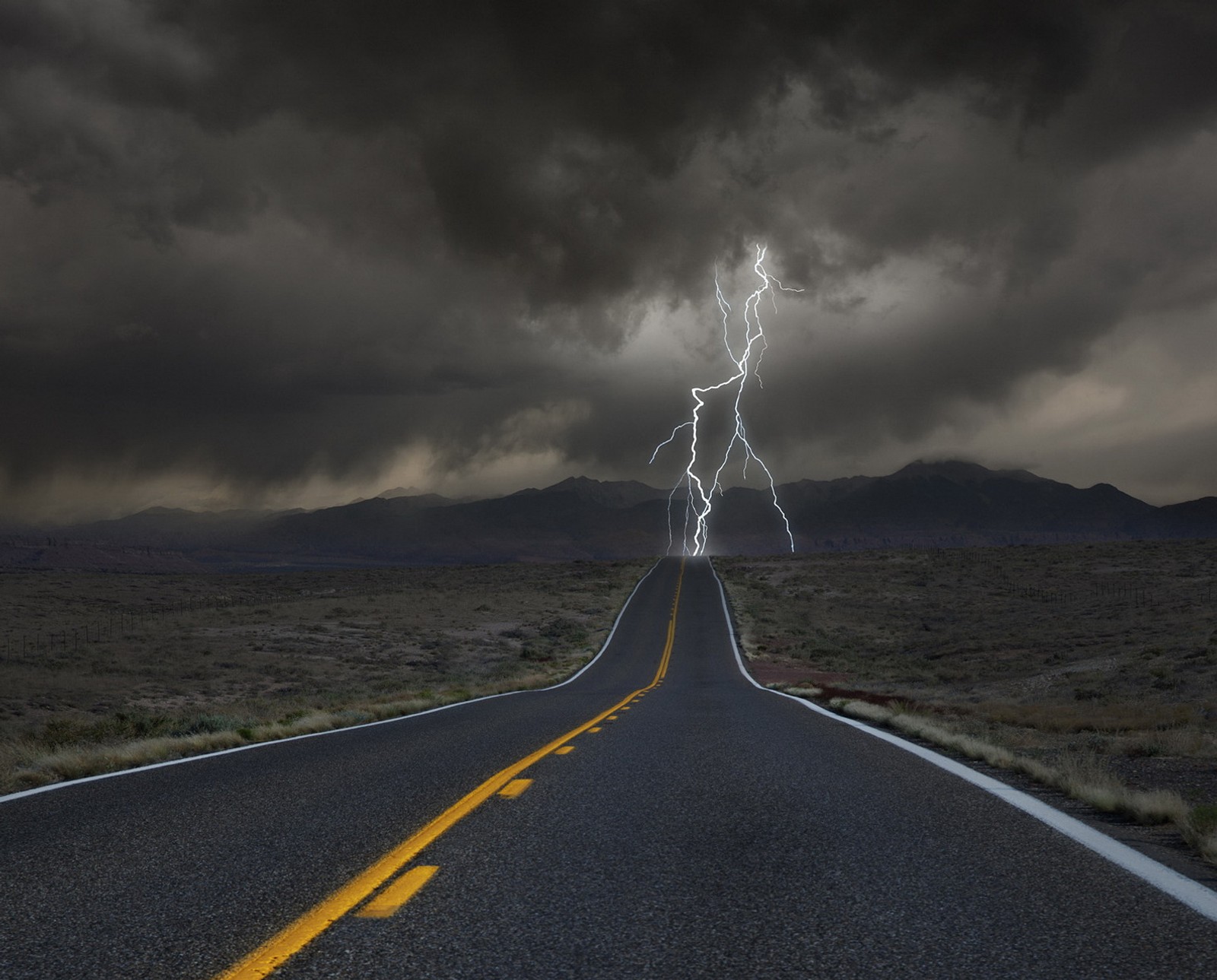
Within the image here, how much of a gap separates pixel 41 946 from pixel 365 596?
6716 centimetres

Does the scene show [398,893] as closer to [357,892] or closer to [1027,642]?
[357,892]

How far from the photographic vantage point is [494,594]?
72.5 metres

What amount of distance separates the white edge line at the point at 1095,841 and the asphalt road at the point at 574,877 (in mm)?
97

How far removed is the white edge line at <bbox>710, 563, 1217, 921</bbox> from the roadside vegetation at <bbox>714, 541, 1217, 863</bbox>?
453 mm

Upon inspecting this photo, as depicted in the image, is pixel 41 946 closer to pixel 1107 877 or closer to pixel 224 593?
pixel 1107 877

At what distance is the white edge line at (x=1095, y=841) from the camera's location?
165 inches

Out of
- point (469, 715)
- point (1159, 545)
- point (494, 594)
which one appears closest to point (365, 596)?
point (494, 594)

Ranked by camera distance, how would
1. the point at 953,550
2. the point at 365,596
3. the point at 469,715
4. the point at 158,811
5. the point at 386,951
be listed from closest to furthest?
the point at 386,951
the point at 158,811
the point at 469,715
the point at 365,596
the point at 953,550

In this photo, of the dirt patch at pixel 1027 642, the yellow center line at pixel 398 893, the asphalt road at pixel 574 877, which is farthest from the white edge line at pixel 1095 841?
the yellow center line at pixel 398 893

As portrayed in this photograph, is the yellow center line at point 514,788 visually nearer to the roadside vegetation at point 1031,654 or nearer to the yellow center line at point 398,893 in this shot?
the yellow center line at point 398,893

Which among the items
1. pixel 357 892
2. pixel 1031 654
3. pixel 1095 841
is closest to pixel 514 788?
pixel 357 892

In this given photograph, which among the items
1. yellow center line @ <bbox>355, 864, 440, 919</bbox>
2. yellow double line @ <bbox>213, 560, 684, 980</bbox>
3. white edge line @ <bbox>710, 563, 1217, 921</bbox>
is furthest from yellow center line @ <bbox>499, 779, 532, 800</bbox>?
white edge line @ <bbox>710, 563, 1217, 921</bbox>

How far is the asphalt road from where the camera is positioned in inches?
134

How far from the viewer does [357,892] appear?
4215 mm
